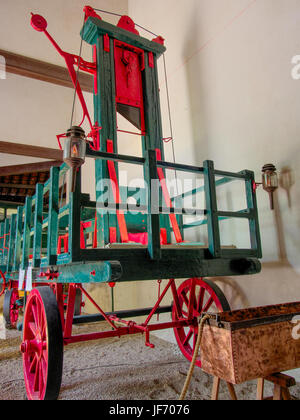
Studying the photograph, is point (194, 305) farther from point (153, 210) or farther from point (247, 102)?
point (247, 102)

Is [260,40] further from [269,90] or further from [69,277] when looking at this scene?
[69,277]

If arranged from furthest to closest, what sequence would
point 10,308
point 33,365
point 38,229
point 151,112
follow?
point 10,308, point 151,112, point 38,229, point 33,365

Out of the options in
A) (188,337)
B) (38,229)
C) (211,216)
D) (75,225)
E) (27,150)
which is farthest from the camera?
(27,150)

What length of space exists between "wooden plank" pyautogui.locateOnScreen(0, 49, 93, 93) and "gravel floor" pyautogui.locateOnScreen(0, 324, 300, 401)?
487cm

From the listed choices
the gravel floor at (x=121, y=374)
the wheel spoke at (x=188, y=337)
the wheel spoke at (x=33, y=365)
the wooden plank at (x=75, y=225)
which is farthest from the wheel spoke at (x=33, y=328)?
the wheel spoke at (x=188, y=337)

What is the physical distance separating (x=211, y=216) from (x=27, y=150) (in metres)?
5.59

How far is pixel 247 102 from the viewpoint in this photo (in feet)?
9.62

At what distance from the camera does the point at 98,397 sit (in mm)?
2246

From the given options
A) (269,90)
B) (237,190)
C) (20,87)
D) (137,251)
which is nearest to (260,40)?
(269,90)

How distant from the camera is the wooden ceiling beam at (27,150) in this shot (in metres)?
6.23

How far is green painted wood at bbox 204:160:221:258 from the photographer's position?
199cm

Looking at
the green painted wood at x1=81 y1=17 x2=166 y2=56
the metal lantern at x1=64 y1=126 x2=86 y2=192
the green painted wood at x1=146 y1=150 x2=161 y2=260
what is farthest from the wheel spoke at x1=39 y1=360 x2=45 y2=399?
the green painted wood at x1=81 y1=17 x2=166 y2=56

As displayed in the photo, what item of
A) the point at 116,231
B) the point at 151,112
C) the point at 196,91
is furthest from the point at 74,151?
the point at 196,91

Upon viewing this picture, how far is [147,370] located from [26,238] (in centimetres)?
184
